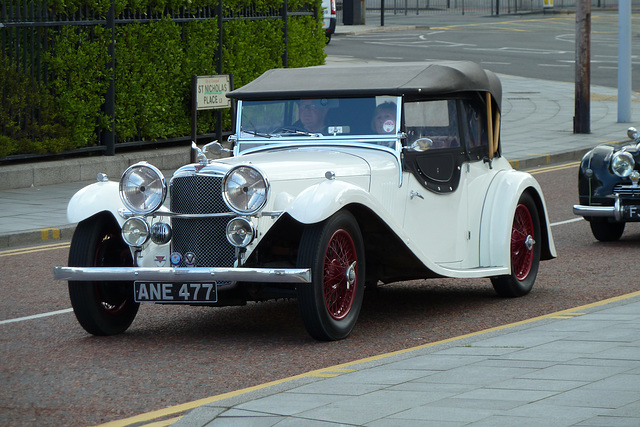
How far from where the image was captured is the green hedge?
1673cm

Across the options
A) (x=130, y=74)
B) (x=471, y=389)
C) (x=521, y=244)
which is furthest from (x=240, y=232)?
(x=130, y=74)

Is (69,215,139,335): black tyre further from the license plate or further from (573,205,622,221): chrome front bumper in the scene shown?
(573,205,622,221): chrome front bumper

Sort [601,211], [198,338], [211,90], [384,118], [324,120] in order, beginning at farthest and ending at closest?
[211,90]
[601,211]
[324,120]
[384,118]
[198,338]

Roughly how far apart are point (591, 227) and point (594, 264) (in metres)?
1.51

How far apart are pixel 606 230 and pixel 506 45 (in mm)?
30809

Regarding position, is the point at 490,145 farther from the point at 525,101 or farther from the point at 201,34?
the point at 525,101

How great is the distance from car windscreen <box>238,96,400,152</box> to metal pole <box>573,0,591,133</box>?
49.2ft

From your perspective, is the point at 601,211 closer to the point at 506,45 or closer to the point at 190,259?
the point at 190,259

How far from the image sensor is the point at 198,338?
310 inches

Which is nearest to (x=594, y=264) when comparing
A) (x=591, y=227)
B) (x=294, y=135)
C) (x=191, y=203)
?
(x=591, y=227)

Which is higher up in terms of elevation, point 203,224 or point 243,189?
point 243,189

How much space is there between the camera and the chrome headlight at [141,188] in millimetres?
7727

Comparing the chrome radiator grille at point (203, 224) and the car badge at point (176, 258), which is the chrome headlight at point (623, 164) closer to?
the chrome radiator grille at point (203, 224)

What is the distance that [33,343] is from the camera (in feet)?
25.6
